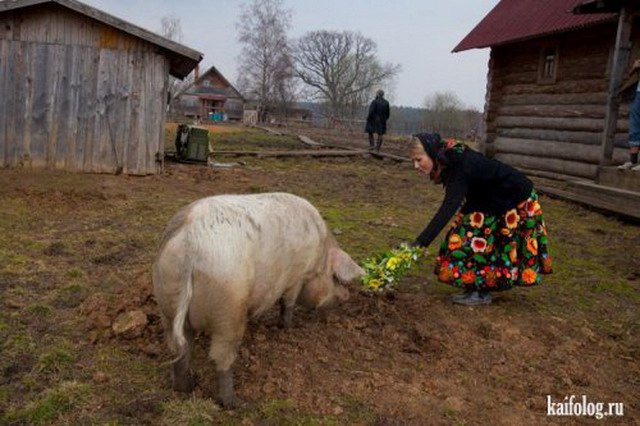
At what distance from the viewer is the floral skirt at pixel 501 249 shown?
15.4ft

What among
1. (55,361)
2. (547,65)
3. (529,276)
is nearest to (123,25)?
(55,361)

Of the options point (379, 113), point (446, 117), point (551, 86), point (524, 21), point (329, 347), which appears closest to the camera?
point (329, 347)

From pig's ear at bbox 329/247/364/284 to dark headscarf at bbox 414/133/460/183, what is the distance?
95cm

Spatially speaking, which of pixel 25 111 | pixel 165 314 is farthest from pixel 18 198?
pixel 165 314

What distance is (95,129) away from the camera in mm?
10375

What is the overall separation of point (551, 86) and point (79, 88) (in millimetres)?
10403

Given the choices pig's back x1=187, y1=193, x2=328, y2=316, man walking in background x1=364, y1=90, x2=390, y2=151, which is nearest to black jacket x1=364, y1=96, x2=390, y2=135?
man walking in background x1=364, y1=90, x2=390, y2=151

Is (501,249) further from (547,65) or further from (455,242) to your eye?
(547,65)

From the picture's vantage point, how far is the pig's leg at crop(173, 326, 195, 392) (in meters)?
3.12

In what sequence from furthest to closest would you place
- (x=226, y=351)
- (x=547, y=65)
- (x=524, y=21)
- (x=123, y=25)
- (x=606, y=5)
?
(x=524, y=21), (x=547, y=65), (x=123, y=25), (x=606, y=5), (x=226, y=351)

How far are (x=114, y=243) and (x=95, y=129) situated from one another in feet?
16.3

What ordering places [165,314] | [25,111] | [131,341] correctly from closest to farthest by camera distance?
1. [165,314]
2. [131,341]
3. [25,111]

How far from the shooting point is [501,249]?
15.6 feet

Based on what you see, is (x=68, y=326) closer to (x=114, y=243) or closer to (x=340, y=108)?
(x=114, y=243)
